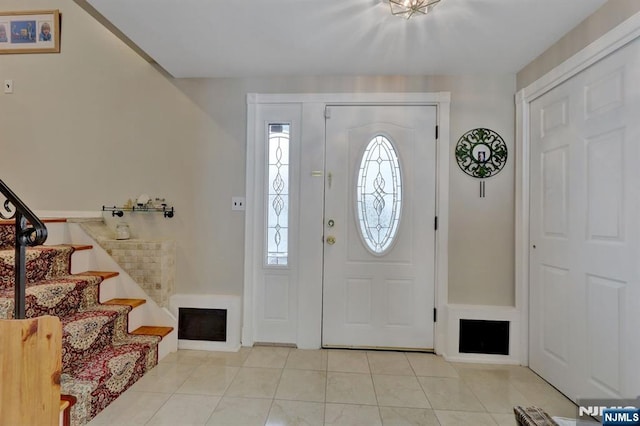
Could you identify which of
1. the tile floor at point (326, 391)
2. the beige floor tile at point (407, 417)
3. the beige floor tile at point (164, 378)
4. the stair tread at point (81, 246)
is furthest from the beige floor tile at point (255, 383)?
the stair tread at point (81, 246)

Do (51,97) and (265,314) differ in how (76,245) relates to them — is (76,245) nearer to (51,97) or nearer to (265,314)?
(51,97)

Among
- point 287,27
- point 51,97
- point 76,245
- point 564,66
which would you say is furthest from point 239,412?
point 51,97

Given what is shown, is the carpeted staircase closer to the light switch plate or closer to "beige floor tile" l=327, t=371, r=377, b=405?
the light switch plate

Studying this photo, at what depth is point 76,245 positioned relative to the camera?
2.44 m

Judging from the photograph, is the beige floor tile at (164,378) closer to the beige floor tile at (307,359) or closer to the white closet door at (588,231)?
the beige floor tile at (307,359)

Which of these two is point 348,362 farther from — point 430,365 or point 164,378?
point 164,378

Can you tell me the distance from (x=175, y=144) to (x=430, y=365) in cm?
280

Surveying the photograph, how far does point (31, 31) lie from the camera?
9.07 ft

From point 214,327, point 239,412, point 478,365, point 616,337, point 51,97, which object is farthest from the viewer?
point 51,97

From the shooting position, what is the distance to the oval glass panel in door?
8.38 feet

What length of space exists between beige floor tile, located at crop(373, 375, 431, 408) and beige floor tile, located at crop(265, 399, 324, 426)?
0.40 m

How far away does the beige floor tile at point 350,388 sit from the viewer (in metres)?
1.85

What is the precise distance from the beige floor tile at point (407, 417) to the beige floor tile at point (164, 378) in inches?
52.7

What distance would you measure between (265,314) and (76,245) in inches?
64.7
